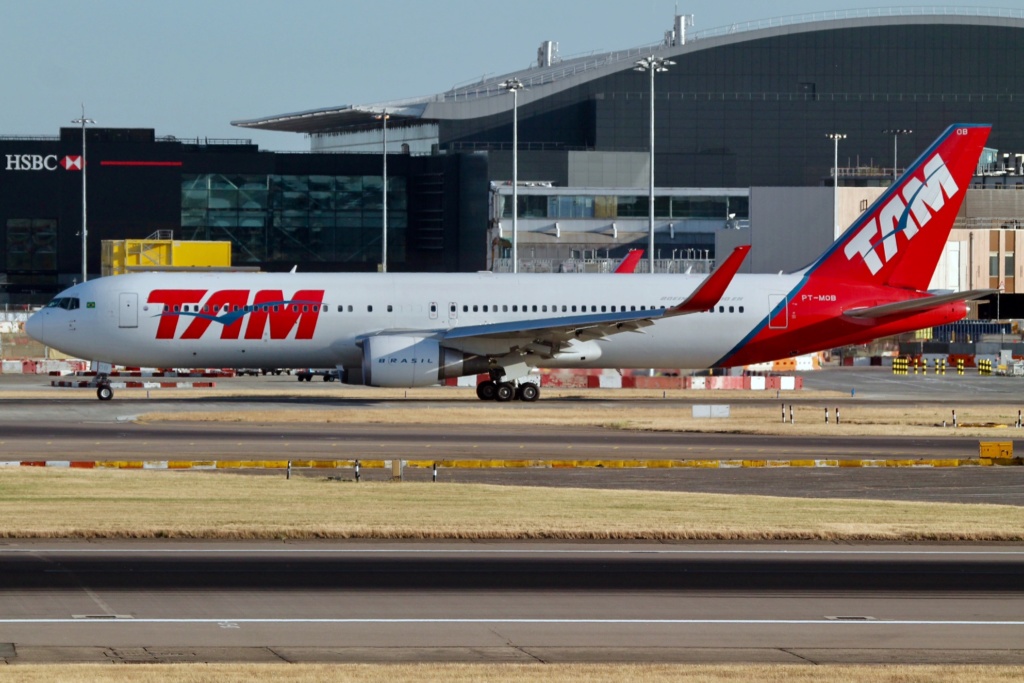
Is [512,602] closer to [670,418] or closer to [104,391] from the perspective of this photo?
[670,418]

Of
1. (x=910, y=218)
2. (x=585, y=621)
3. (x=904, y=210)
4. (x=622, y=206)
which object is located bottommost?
(x=585, y=621)

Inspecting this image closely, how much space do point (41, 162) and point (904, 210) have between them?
9118 centimetres

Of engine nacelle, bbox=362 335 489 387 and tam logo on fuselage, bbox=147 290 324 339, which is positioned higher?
tam logo on fuselage, bbox=147 290 324 339

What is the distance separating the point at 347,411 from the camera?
47375 millimetres

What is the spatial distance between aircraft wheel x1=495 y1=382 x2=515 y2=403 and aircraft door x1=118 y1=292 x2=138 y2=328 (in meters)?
12.8

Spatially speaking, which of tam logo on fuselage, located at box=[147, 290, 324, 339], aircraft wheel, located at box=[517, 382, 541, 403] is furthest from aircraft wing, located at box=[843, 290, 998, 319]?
tam logo on fuselage, located at box=[147, 290, 324, 339]

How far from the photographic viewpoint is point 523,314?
53188 mm

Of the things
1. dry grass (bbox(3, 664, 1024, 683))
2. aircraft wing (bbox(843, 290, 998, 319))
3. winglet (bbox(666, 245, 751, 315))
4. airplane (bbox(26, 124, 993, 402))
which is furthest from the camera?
aircraft wing (bbox(843, 290, 998, 319))

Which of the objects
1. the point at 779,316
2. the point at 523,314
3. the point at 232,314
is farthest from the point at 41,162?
the point at 779,316

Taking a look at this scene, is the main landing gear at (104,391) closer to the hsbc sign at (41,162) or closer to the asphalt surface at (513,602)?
the asphalt surface at (513,602)

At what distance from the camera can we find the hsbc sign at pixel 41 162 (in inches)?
4995

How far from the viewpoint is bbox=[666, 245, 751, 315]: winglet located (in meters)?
48.6

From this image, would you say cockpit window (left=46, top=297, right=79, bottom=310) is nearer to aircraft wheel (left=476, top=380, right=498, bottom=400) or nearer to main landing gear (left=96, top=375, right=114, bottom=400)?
main landing gear (left=96, top=375, right=114, bottom=400)

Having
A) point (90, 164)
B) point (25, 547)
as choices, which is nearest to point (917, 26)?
point (90, 164)
